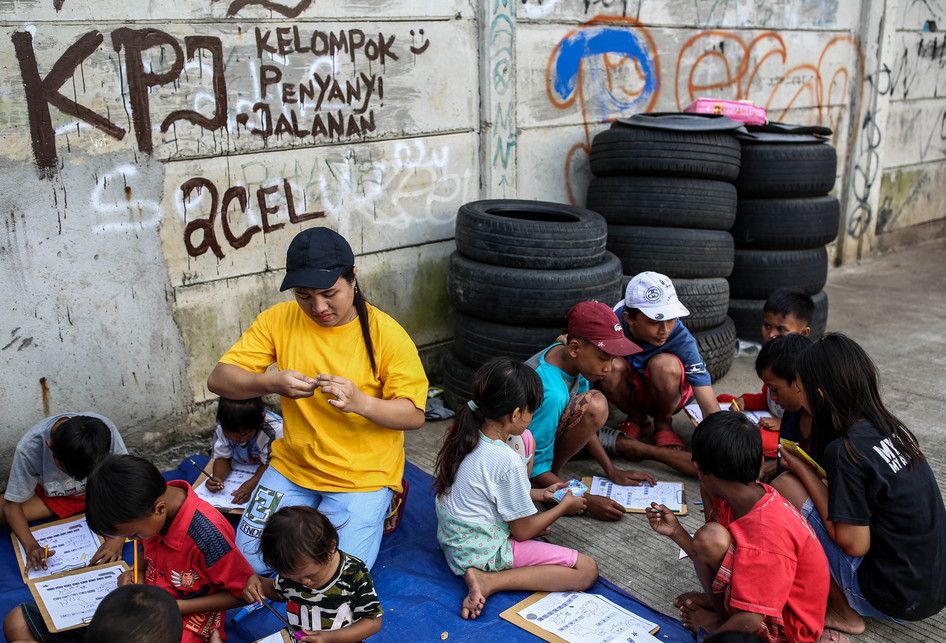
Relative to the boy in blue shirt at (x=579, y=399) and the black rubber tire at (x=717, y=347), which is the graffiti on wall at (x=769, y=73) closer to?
the black rubber tire at (x=717, y=347)

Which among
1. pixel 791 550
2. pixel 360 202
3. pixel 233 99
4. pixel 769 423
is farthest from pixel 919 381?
pixel 233 99

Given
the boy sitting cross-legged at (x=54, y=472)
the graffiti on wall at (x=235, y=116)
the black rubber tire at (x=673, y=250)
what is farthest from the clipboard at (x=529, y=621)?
the black rubber tire at (x=673, y=250)

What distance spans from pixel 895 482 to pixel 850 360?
0.43 meters

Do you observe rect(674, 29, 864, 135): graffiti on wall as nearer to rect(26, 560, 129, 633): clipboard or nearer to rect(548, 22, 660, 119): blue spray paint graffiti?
rect(548, 22, 660, 119): blue spray paint graffiti

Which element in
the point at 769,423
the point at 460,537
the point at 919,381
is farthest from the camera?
the point at 919,381

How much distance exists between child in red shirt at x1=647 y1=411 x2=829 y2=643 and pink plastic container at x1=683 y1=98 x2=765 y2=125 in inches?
164

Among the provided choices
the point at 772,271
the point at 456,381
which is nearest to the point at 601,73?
the point at 772,271

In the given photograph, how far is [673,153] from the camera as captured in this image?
5.53m

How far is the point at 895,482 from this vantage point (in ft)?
9.29

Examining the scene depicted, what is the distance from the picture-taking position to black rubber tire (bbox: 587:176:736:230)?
5.55m

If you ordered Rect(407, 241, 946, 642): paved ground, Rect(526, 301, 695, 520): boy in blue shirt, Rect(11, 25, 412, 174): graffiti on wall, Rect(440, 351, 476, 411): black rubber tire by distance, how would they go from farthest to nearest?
Rect(440, 351, 476, 411): black rubber tire → Rect(11, 25, 412, 174): graffiti on wall → Rect(526, 301, 695, 520): boy in blue shirt → Rect(407, 241, 946, 642): paved ground

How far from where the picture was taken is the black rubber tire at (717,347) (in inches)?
213

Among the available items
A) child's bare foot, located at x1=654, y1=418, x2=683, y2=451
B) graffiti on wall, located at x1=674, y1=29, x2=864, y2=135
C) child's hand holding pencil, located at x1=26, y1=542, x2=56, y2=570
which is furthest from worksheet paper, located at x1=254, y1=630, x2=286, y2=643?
graffiti on wall, located at x1=674, y1=29, x2=864, y2=135

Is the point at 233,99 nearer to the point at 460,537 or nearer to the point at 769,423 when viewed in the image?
the point at 460,537
